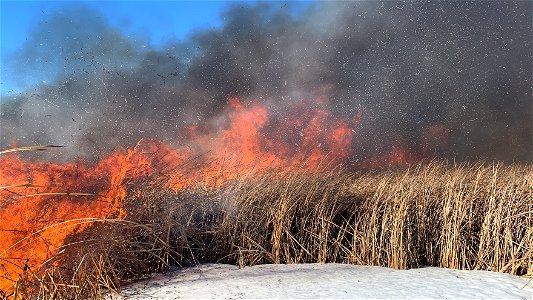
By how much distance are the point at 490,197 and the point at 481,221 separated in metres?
0.24

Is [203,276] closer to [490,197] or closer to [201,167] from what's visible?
[201,167]

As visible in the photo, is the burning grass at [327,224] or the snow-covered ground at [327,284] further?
the burning grass at [327,224]

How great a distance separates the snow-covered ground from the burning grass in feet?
1.26

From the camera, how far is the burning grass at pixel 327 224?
4.41 m

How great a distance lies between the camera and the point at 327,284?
3.44m

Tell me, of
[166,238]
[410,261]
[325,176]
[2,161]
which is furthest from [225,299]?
[2,161]

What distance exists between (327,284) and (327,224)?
147cm

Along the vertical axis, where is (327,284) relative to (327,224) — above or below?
below

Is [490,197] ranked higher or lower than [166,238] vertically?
higher

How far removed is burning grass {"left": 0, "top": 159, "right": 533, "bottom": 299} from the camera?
14.5 feet

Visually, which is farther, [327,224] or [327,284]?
[327,224]

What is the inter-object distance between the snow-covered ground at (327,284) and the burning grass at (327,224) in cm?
38

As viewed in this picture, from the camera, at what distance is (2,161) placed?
554 centimetres

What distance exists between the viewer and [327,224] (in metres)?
4.88
